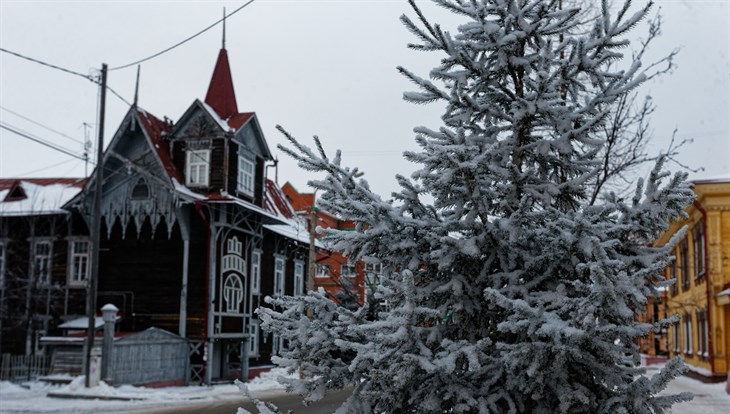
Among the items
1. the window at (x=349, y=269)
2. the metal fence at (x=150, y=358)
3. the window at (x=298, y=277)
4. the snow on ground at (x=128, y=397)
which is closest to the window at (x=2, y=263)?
the snow on ground at (x=128, y=397)

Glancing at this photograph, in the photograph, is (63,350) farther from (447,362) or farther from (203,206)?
(447,362)

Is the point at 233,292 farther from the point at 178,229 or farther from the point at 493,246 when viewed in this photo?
the point at 493,246

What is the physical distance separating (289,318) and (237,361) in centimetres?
2821

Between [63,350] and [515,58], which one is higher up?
[515,58]

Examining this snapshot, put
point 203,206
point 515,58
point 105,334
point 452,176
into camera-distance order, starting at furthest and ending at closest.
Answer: point 203,206 < point 105,334 < point 515,58 < point 452,176

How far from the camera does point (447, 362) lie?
13.6ft

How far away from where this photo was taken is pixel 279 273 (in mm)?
36656

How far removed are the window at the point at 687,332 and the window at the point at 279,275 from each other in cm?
1942

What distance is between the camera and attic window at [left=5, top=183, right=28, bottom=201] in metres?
32.5

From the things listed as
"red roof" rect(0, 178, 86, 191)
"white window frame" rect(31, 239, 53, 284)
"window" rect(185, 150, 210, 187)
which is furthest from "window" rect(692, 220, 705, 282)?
"red roof" rect(0, 178, 86, 191)

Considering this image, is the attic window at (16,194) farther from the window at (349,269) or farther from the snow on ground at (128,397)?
the window at (349,269)

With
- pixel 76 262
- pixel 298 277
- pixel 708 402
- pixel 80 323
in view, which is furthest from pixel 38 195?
pixel 708 402

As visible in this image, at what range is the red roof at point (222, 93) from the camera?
32750mm

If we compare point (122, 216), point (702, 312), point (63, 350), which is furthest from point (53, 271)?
point (702, 312)
